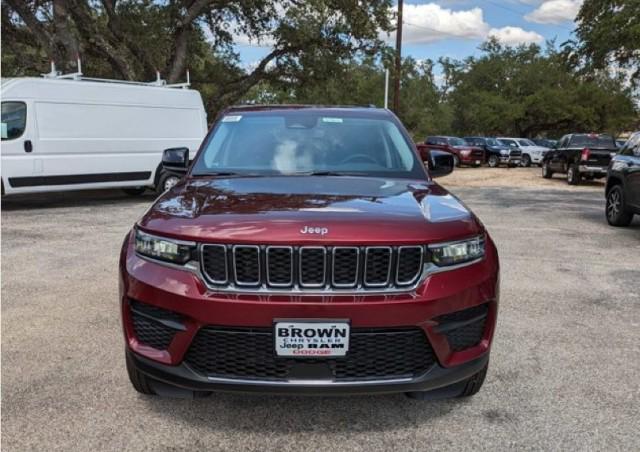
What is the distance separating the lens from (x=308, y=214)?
2.75m

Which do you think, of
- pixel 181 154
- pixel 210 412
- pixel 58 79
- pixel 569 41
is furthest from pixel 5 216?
pixel 569 41

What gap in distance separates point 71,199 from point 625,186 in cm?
1087

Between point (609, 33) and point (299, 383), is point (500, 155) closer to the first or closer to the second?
point (609, 33)

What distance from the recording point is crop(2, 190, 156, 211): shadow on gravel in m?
11.7

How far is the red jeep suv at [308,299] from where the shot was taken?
8.39 feet

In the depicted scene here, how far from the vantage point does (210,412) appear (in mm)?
3125

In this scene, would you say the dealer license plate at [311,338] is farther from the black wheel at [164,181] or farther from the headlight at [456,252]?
the black wheel at [164,181]

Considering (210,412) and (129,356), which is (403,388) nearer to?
(210,412)

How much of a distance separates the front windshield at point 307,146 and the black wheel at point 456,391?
1360 millimetres

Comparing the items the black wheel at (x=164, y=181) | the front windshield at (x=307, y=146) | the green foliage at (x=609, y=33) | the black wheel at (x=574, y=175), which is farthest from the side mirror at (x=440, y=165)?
the black wheel at (x=574, y=175)

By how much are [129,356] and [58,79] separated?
980 centimetres

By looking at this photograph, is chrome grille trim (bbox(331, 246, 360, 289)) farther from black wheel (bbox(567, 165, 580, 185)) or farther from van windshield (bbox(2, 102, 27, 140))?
black wheel (bbox(567, 165, 580, 185))

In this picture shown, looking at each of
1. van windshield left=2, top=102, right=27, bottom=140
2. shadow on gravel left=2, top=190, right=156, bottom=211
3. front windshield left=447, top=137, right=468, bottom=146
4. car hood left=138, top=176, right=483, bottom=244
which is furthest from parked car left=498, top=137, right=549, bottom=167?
car hood left=138, top=176, right=483, bottom=244

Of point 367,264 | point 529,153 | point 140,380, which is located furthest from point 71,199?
point 529,153
